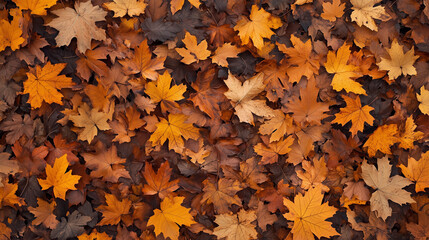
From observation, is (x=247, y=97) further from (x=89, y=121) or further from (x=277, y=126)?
(x=89, y=121)

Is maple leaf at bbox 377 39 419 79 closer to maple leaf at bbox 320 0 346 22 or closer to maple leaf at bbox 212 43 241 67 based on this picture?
maple leaf at bbox 320 0 346 22

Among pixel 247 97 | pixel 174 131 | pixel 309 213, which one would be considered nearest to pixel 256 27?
pixel 247 97

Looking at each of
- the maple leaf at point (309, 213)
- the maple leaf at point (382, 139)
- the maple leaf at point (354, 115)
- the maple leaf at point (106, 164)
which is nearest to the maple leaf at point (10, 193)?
the maple leaf at point (106, 164)

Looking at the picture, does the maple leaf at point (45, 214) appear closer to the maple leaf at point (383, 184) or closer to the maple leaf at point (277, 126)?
the maple leaf at point (277, 126)

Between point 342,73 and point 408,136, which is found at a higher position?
point 342,73

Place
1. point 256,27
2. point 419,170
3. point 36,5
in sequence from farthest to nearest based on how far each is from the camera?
point 419,170 < point 256,27 < point 36,5

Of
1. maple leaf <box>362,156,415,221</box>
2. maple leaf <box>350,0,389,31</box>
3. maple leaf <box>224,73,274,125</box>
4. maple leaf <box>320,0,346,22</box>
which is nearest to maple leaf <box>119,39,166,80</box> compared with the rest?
maple leaf <box>224,73,274,125</box>
